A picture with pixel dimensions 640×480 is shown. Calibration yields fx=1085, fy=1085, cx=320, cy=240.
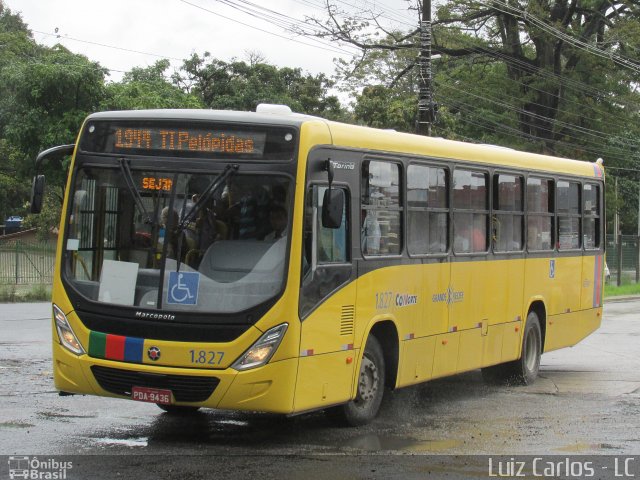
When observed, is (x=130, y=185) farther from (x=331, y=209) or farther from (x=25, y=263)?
(x=25, y=263)

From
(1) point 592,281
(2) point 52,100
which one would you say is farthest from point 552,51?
(1) point 592,281

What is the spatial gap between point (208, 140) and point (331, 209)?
1.16 m

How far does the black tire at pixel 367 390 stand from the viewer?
32.4 ft

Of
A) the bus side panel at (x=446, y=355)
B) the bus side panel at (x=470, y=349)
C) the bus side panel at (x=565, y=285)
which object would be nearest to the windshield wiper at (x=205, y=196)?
the bus side panel at (x=446, y=355)

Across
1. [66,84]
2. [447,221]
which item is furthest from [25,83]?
[447,221]

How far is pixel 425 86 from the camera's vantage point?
25.7 meters

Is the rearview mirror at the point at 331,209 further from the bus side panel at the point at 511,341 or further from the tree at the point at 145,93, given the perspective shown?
the tree at the point at 145,93

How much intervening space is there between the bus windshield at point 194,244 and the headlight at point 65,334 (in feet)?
0.92

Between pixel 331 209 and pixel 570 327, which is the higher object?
pixel 331 209

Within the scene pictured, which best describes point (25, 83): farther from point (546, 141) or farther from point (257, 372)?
point (257, 372)

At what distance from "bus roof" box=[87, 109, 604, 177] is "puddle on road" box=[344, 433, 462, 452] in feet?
8.51

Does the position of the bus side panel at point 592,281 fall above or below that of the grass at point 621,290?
above

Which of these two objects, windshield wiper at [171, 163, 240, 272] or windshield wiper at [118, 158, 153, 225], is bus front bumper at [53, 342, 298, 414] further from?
windshield wiper at [118, 158, 153, 225]

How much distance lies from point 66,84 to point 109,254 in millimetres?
28022
